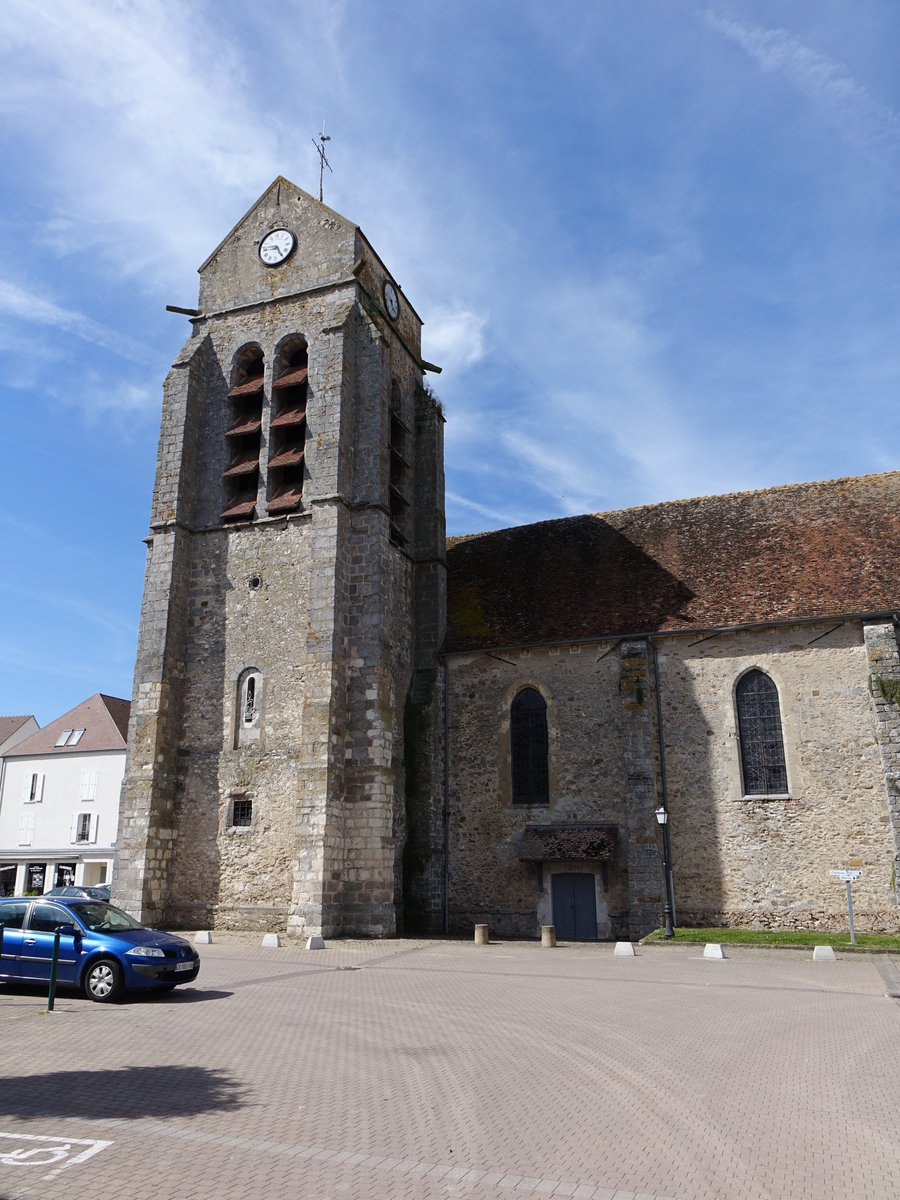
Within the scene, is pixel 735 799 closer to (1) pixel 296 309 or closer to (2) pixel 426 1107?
(2) pixel 426 1107

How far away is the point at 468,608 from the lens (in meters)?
24.7

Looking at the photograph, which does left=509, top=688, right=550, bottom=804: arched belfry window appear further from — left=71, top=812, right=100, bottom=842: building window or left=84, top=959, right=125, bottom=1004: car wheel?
left=71, top=812, right=100, bottom=842: building window

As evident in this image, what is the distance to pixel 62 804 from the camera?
39219 millimetres

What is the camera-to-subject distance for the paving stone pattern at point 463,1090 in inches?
206

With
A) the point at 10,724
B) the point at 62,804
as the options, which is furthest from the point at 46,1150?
the point at 10,724

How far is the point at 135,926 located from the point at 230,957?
4.44 meters

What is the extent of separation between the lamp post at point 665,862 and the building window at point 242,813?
29.8ft

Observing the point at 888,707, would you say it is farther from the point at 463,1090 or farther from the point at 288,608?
the point at 463,1090

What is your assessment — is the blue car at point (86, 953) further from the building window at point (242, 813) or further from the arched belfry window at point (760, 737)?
the arched belfry window at point (760, 737)

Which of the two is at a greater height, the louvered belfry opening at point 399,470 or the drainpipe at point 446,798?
the louvered belfry opening at point 399,470

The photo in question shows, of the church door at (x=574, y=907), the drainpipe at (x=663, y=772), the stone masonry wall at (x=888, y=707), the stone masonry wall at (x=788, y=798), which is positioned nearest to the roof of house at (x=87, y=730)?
the church door at (x=574, y=907)

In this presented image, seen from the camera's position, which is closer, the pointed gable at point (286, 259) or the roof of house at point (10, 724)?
the pointed gable at point (286, 259)

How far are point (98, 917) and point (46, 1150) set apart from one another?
7.01 meters

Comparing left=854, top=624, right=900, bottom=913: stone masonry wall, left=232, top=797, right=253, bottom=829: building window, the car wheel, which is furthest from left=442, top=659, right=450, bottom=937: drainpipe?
the car wheel
